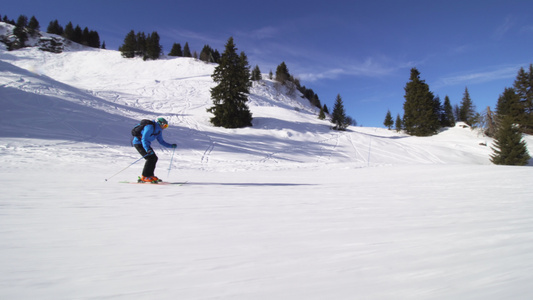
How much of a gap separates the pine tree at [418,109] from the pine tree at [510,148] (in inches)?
491

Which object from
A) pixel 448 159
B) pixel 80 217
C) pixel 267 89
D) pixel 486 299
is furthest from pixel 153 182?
pixel 267 89

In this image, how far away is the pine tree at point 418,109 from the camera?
3244cm

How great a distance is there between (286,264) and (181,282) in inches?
25.9

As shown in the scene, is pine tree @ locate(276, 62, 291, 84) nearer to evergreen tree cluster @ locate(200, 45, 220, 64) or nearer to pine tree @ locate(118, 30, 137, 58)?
evergreen tree cluster @ locate(200, 45, 220, 64)

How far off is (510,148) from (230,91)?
88.4 ft

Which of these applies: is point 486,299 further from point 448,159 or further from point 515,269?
point 448,159

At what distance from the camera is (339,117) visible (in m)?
30.8

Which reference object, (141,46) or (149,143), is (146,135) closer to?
(149,143)

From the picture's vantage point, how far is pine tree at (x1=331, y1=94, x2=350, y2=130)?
3020 centimetres

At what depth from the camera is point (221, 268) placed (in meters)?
1.39

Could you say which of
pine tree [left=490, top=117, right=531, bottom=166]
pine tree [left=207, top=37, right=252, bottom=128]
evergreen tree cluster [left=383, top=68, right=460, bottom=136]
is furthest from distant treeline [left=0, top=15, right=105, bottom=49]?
pine tree [left=490, top=117, right=531, bottom=166]

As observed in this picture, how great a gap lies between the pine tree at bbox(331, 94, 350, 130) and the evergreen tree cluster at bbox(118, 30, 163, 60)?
53.0m

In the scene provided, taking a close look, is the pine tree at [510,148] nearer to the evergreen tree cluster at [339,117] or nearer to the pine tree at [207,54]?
the evergreen tree cluster at [339,117]

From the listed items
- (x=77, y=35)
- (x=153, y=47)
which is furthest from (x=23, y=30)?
(x=153, y=47)
